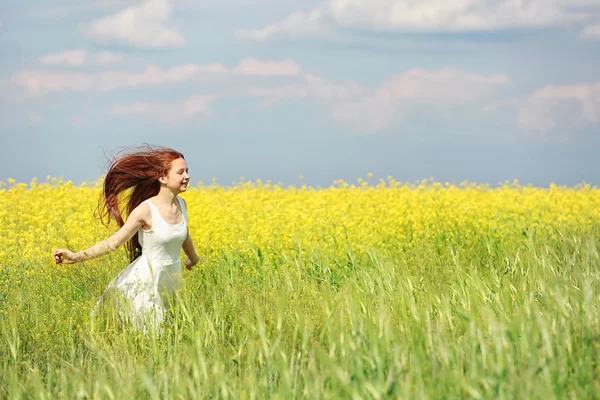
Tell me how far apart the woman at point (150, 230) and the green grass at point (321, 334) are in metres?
0.23

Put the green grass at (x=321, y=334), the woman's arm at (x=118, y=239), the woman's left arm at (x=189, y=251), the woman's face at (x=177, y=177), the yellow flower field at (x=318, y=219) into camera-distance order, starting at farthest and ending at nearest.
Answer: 1. the yellow flower field at (x=318, y=219)
2. the woman's left arm at (x=189, y=251)
3. the woman's face at (x=177, y=177)
4. the woman's arm at (x=118, y=239)
5. the green grass at (x=321, y=334)

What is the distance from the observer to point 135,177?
5.98m

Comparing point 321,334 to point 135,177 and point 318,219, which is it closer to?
point 135,177

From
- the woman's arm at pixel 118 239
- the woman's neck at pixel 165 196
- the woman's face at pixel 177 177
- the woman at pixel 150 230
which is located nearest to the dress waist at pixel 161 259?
the woman at pixel 150 230

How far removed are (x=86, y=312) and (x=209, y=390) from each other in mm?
2410

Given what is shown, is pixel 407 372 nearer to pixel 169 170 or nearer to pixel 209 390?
pixel 209 390

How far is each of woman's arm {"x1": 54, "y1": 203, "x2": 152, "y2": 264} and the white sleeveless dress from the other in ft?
0.25

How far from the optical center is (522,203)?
12227 millimetres

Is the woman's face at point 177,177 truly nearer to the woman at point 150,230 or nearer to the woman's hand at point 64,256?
the woman at point 150,230

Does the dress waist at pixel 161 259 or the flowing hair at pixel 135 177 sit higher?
the flowing hair at pixel 135 177

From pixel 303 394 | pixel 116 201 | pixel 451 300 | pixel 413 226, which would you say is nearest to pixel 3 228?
pixel 116 201

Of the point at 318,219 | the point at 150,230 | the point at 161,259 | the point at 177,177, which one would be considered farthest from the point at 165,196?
the point at 318,219

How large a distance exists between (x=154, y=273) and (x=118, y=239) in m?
0.39

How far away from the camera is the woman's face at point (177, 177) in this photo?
19.1 feet
